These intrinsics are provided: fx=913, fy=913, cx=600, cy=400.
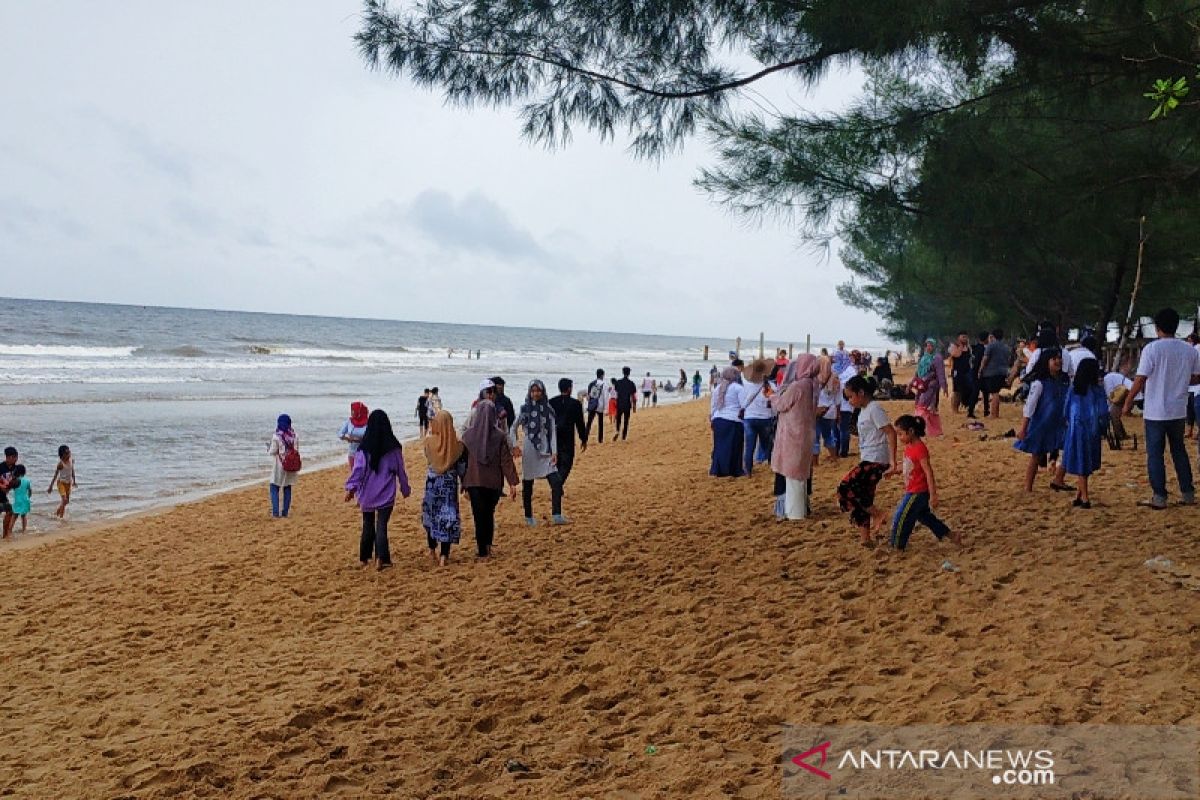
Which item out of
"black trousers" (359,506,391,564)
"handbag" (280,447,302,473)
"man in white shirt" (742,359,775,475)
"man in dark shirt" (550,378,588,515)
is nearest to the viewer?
"black trousers" (359,506,391,564)

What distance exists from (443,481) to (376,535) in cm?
86

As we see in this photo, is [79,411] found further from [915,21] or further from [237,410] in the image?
[915,21]

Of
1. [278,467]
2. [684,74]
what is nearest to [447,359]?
[278,467]

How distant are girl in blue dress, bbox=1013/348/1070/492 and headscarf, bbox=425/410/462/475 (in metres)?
5.03

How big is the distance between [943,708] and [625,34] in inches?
167

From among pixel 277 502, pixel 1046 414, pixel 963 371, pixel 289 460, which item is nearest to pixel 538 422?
pixel 289 460

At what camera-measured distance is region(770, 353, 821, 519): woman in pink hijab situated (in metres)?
7.66

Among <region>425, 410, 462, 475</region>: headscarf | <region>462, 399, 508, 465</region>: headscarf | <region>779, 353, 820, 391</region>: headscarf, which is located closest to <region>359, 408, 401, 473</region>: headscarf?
<region>425, 410, 462, 475</region>: headscarf

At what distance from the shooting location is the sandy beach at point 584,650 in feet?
13.0

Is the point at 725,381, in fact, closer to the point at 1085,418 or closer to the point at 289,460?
the point at 1085,418

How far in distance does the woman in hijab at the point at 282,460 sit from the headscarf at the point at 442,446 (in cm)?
289

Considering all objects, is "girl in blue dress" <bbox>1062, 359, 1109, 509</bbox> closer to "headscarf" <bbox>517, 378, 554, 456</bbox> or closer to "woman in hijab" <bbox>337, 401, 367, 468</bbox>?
"headscarf" <bbox>517, 378, 554, 456</bbox>

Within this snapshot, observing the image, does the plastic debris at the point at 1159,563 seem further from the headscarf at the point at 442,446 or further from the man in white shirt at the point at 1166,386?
the headscarf at the point at 442,446

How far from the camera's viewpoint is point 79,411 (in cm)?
2467
